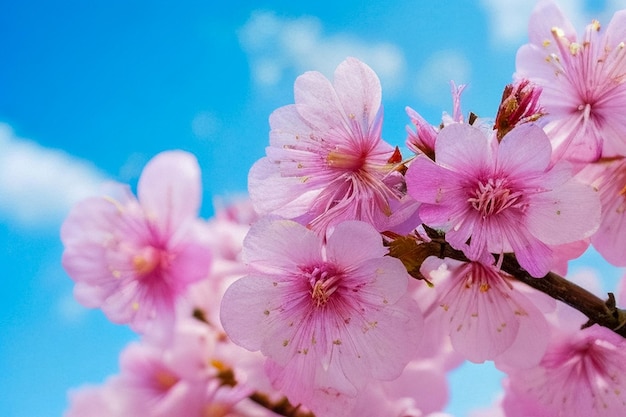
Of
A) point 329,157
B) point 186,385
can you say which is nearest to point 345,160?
point 329,157

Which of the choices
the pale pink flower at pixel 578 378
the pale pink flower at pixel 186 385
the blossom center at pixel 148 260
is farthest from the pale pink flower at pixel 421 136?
the blossom center at pixel 148 260

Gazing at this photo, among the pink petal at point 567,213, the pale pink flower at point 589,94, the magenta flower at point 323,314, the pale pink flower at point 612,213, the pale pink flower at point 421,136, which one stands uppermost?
the pale pink flower at point 589,94

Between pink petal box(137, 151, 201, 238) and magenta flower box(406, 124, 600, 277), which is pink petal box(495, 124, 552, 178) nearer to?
magenta flower box(406, 124, 600, 277)

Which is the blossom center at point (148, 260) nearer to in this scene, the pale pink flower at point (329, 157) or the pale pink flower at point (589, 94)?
the pale pink flower at point (329, 157)

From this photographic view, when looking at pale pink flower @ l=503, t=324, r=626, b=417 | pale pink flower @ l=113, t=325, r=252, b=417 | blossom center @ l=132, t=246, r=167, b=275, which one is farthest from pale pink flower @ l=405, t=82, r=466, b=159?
blossom center @ l=132, t=246, r=167, b=275

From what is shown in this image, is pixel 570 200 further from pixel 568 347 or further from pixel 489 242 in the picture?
pixel 568 347

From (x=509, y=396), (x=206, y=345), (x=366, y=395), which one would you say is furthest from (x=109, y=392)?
(x=509, y=396)

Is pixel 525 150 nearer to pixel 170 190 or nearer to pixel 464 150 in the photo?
pixel 464 150
